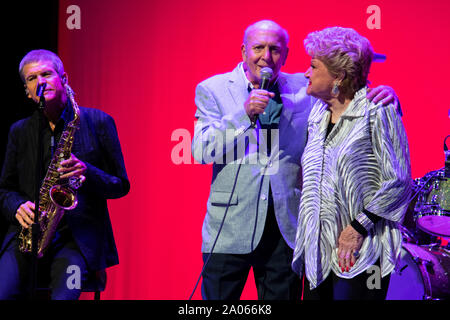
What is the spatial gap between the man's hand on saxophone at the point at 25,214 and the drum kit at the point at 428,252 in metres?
2.25

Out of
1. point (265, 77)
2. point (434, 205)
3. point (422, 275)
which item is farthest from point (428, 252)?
point (265, 77)

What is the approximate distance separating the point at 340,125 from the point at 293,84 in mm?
576

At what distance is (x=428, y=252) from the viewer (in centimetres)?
388

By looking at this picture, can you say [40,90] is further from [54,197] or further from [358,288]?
[358,288]

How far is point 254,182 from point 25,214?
1142mm

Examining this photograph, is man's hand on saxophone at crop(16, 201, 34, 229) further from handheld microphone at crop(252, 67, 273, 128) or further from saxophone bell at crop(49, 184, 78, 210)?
handheld microphone at crop(252, 67, 273, 128)

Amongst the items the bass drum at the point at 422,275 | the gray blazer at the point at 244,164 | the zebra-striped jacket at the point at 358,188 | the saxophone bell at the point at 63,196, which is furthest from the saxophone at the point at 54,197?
the bass drum at the point at 422,275

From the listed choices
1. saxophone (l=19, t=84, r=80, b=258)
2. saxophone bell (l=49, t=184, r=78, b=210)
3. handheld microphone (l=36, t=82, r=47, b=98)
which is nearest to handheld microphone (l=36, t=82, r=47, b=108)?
handheld microphone (l=36, t=82, r=47, b=98)

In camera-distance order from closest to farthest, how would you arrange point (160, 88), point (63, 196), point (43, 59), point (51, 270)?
point (51, 270), point (63, 196), point (43, 59), point (160, 88)

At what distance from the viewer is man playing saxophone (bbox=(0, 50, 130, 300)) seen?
9.58 feet

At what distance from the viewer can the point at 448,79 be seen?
13.6 ft

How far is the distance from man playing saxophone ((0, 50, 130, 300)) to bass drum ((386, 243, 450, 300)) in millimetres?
1900

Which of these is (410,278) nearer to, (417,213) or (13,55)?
(417,213)
